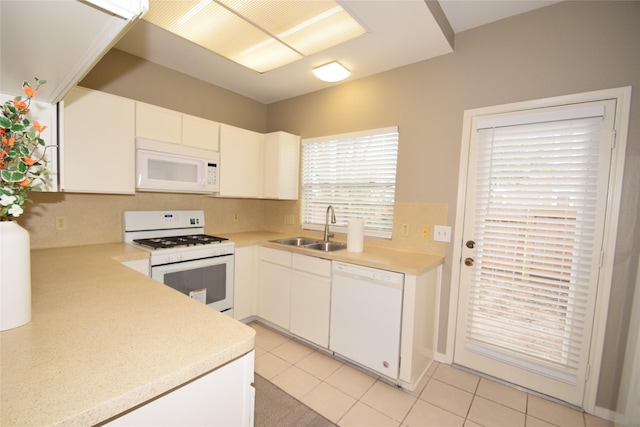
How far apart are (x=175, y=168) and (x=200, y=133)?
0.44 m

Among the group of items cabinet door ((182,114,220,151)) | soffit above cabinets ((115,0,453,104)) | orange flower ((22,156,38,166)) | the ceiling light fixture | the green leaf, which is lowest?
the green leaf

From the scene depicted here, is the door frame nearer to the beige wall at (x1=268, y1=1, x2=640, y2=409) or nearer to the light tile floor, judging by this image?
the beige wall at (x1=268, y1=1, x2=640, y2=409)

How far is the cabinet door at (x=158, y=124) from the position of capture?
2.33m

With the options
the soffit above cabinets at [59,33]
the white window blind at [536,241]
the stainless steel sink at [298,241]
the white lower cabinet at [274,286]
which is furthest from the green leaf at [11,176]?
the white window blind at [536,241]

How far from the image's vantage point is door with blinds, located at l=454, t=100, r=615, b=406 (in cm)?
182

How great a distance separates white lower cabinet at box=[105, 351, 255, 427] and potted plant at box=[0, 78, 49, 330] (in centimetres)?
50

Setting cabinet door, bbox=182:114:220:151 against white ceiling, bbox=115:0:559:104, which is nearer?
white ceiling, bbox=115:0:559:104

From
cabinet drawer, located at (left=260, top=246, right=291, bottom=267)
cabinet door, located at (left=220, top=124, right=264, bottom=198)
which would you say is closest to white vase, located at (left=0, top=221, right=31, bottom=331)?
cabinet drawer, located at (left=260, top=246, right=291, bottom=267)

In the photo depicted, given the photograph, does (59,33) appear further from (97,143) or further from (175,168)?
(175,168)

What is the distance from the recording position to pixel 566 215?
6.14ft

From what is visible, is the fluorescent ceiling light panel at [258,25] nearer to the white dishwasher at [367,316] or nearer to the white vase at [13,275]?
the white vase at [13,275]

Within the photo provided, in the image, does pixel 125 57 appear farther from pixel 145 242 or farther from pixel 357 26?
pixel 357 26

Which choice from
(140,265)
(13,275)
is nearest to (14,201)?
(13,275)

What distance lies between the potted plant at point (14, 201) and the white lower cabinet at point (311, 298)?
1.83 meters
